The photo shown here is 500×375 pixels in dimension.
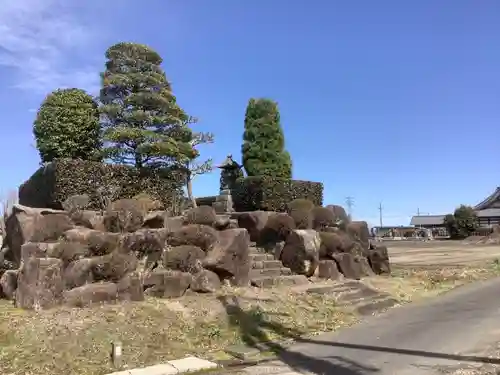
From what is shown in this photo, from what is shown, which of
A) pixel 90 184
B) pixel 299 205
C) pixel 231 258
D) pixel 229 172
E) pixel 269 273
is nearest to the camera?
pixel 231 258

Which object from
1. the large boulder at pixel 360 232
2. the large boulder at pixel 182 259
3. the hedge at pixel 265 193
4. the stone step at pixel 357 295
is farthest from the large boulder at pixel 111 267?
the large boulder at pixel 360 232

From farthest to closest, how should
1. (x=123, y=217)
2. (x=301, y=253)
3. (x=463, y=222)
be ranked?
(x=463, y=222) → (x=301, y=253) → (x=123, y=217)

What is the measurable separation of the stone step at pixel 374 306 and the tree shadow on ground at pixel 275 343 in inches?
90.7

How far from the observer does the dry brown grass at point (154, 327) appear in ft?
19.7

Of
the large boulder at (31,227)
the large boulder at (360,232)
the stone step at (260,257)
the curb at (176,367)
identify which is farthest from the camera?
the large boulder at (360,232)

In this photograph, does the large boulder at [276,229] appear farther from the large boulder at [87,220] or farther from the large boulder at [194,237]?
the large boulder at [87,220]

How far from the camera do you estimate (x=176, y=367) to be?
237 inches

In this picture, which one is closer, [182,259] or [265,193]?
[182,259]

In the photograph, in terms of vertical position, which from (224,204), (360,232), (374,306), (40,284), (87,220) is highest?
(224,204)

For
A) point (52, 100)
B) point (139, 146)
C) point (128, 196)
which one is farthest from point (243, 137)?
point (52, 100)

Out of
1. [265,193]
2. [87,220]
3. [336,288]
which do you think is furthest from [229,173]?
[87,220]

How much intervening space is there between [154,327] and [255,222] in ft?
20.7

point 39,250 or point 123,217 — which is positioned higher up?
point 123,217

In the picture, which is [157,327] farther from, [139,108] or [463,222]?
[463,222]
